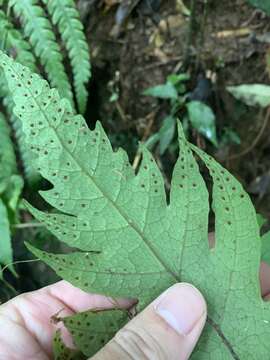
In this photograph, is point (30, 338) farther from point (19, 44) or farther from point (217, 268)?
point (19, 44)

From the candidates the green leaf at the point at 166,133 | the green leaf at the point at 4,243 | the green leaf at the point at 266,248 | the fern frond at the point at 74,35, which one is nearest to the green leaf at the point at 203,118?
the green leaf at the point at 166,133

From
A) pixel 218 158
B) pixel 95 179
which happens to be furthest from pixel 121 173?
pixel 218 158

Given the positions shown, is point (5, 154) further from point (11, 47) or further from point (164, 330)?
point (164, 330)

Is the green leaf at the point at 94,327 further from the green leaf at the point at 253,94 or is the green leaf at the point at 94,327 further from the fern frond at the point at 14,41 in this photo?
the green leaf at the point at 253,94

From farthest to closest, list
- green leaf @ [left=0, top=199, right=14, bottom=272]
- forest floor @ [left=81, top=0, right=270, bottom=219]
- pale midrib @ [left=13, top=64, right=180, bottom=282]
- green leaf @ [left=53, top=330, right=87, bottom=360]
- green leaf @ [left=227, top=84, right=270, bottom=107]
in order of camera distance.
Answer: forest floor @ [left=81, top=0, right=270, bottom=219] < green leaf @ [left=227, top=84, right=270, bottom=107] < green leaf @ [left=0, top=199, right=14, bottom=272] < green leaf @ [left=53, top=330, right=87, bottom=360] < pale midrib @ [left=13, top=64, right=180, bottom=282]

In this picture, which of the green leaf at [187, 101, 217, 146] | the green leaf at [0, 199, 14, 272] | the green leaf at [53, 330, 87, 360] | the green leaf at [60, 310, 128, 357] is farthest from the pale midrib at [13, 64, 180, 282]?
the green leaf at [187, 101, 217, 146]

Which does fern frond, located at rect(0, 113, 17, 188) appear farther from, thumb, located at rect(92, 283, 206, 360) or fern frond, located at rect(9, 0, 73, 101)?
thumb, located at rect(92, 283, 206, 360)
